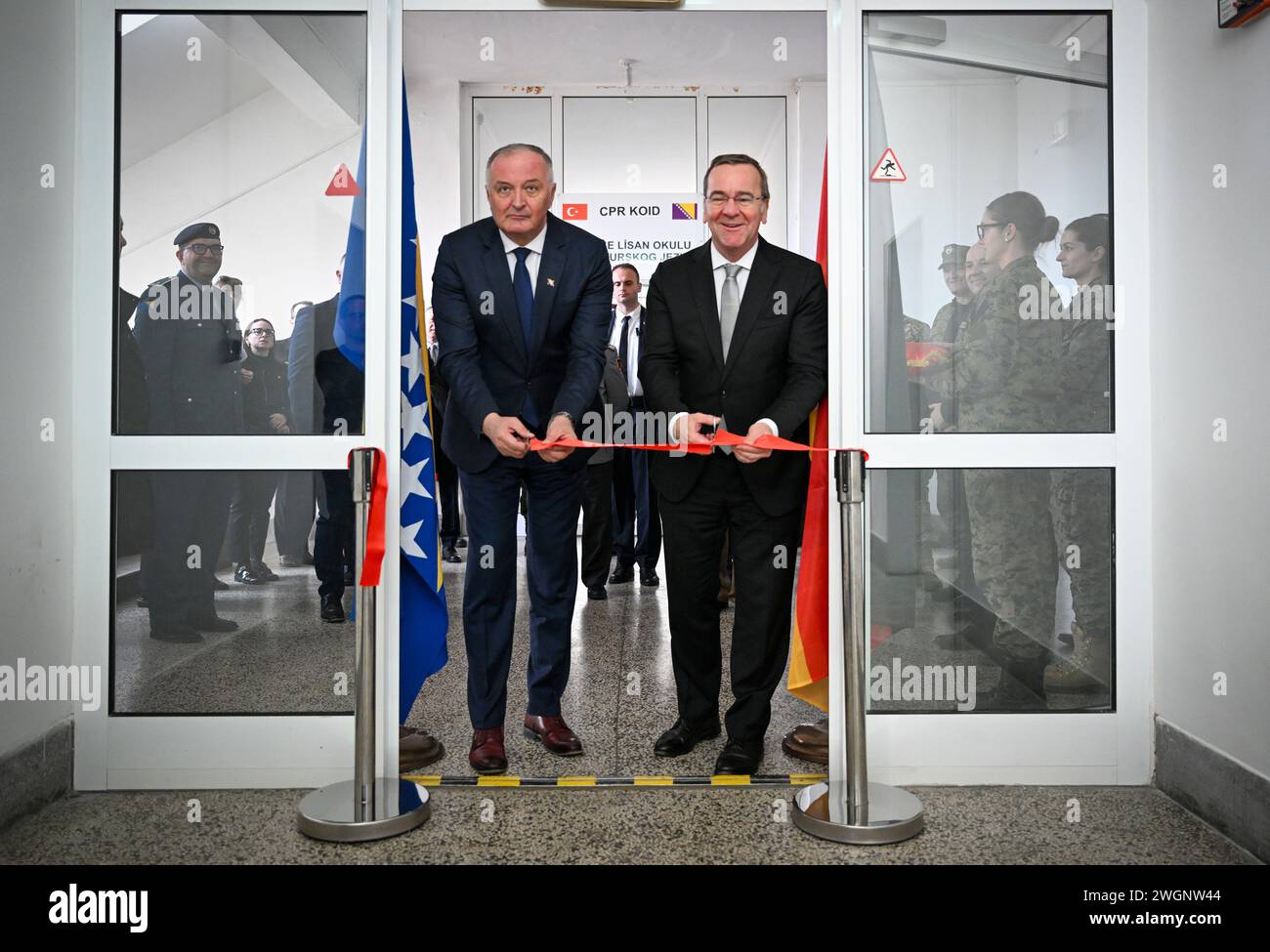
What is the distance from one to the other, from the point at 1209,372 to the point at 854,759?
130 centimetres

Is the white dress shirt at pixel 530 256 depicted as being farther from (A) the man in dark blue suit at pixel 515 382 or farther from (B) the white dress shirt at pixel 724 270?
(B) the white dress shirt at pixel 724 270

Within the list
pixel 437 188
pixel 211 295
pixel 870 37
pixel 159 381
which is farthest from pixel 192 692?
pixel 437 188

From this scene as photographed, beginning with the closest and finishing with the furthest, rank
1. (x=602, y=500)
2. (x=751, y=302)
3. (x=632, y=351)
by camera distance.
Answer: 1. (x=751, y=302)
2. (x=602, y=500)
3. (x=632, y=351)

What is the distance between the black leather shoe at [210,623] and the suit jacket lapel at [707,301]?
1.59 metres

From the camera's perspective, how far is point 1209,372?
2.67 metres

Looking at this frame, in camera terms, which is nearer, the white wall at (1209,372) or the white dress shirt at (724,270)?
Result: the white wall at (1209,372)

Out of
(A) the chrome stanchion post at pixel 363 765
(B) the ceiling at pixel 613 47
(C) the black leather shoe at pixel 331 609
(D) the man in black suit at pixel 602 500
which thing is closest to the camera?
(A) the chrome stanchion post at pixel 363 765

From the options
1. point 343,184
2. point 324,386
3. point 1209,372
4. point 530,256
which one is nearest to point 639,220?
point 530,256

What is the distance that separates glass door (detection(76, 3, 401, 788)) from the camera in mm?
2957

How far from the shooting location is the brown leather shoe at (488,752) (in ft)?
10.3

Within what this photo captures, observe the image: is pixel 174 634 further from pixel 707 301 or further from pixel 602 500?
pixel 602 500

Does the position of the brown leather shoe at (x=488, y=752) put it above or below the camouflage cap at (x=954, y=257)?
below

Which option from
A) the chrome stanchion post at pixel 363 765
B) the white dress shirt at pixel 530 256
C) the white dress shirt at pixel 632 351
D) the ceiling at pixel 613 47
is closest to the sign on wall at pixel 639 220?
the ceiling at pixel 613 47

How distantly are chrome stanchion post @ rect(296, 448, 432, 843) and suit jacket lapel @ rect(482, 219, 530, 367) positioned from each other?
0.68 metres
